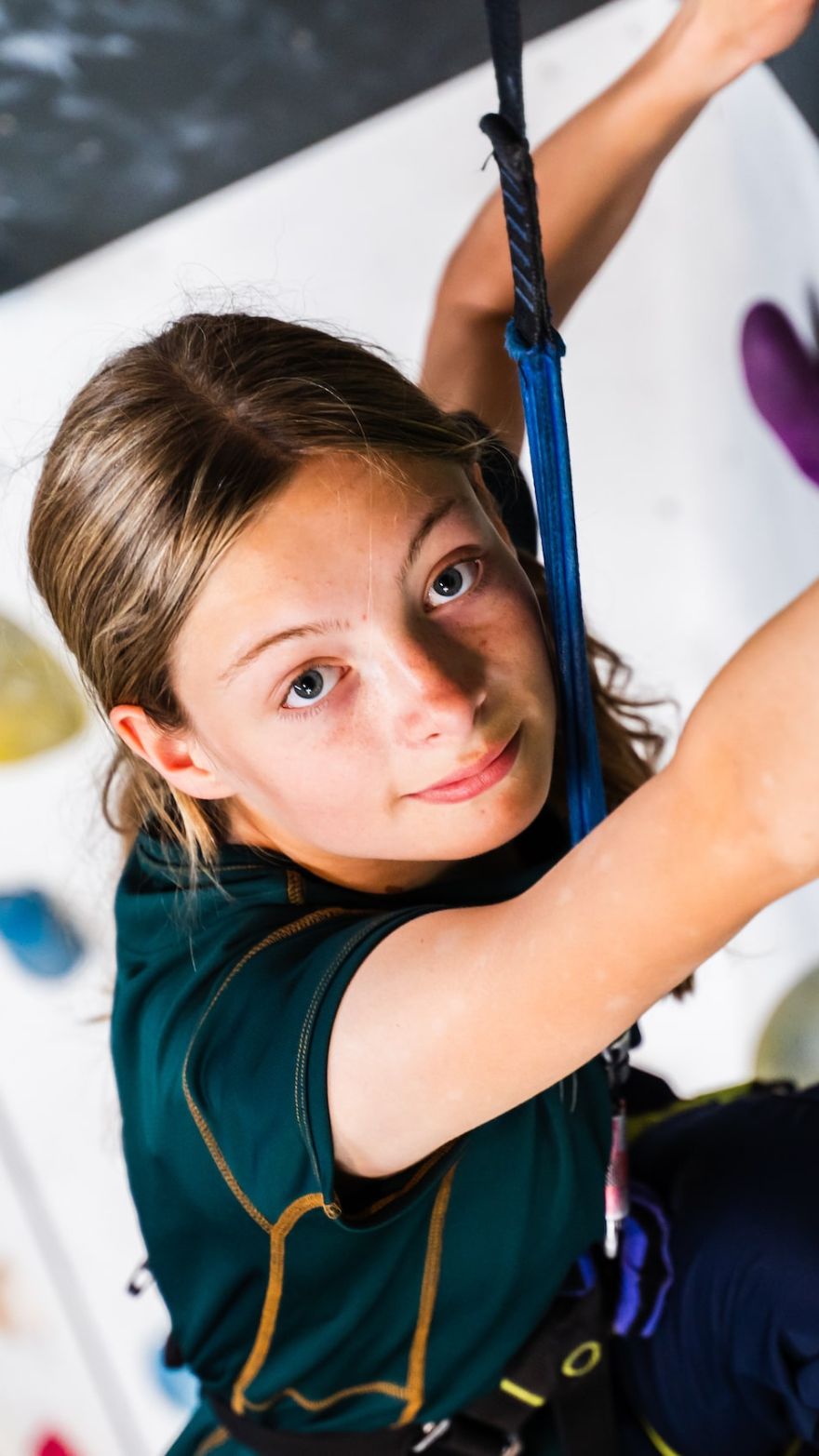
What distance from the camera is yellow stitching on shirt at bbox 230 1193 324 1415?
0.57 metres

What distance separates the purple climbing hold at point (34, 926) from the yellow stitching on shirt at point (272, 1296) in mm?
582

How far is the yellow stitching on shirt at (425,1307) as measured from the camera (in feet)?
2.12

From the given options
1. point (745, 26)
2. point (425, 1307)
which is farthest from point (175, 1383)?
point (745, 26)

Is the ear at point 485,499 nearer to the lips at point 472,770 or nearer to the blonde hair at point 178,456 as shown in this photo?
the blonde hair at point 178,456

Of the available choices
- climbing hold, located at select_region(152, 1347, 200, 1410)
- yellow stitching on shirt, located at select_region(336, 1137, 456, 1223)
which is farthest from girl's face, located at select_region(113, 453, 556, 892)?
climbing hold, located at select_region(152, 1347, 200, 1410)

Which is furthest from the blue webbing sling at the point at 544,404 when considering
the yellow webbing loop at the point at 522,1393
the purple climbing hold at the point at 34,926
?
the purple climbing hold at the point at 34,926

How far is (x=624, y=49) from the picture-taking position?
3.64 ft

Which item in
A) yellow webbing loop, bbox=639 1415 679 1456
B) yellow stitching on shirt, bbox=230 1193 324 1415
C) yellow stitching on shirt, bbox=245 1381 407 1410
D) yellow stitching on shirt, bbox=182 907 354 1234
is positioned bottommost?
yellow webbing loop, bbox=639 1415 679 1456

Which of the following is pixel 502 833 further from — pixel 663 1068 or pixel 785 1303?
pixel 663 1068

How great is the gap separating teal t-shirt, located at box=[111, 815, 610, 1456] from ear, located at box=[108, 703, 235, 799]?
0.15 feet

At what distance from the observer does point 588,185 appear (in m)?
0.85

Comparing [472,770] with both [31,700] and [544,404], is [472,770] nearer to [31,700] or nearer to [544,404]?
[544,404]

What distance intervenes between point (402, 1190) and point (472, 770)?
19 centimetres

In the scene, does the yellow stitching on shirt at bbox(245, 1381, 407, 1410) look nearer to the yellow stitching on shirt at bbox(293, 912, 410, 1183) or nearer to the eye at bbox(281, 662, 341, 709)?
the yellow stitching on shirt at bbox(293, 912, 410, 1183)
